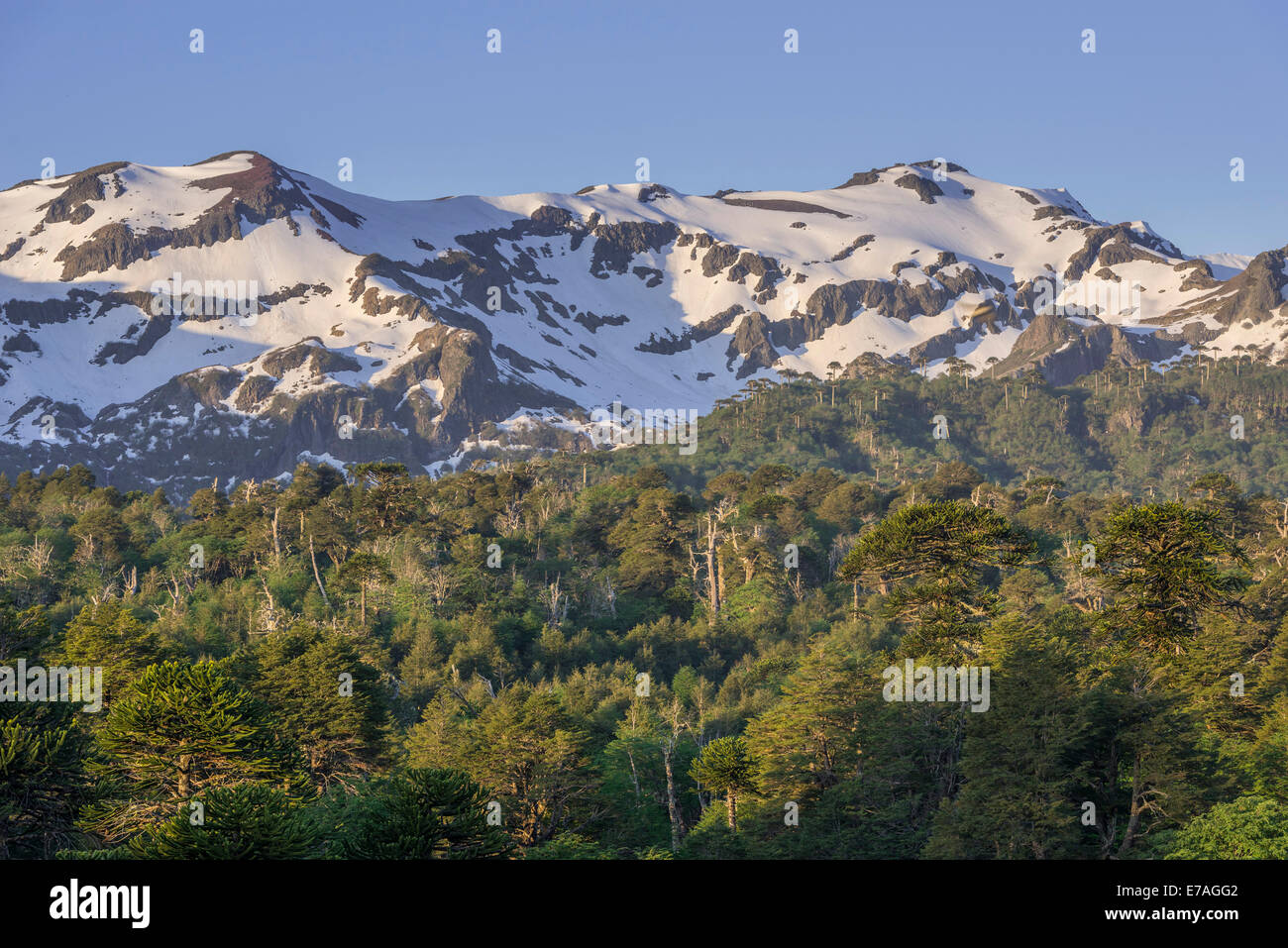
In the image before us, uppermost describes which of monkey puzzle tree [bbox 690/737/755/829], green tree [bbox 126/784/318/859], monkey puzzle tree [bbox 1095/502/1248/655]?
monkey puzzle tree [bbox 1095/502/1248/655]

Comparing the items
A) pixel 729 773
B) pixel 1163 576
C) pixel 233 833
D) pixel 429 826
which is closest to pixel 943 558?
pixel 1163 576

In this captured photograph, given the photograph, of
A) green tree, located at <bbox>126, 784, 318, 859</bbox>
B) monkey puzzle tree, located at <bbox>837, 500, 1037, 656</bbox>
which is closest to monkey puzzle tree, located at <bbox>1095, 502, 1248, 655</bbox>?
monkey puzzle tree, located at <bbox>837, 500, 1037, 656</bbox>

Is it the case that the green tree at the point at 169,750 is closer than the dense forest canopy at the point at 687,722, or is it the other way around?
the dense forest canopy at the point at 687,722

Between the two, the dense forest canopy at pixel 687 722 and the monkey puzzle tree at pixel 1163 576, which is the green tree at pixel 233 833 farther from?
Result: the monkey puzzle tree at pixel 1163 576

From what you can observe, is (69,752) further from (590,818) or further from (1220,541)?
(1220,541)

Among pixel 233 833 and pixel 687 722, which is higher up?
pixel 233 833

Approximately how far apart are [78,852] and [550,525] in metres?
99.8

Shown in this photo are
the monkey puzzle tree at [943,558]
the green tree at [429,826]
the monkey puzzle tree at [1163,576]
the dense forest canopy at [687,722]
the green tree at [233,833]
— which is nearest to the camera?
the green tree at [233,833]

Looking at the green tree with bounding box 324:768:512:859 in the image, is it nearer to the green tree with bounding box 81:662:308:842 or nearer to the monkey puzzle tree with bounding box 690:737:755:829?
the green tree with bounding box 81:662:308:842

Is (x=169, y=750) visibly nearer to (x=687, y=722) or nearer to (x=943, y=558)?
(x=687, y=722)

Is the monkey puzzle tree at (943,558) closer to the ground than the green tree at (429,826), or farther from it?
farther from it

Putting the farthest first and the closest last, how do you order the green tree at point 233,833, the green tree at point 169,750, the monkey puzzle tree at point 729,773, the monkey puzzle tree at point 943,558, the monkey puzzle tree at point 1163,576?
the monkey puzzle tree at point 943,558 < the monkey puzzle tree at point 1163,576 < the monkey puzzle tree at point 729,773 < the green tree at point 169,750 < the green tree at point 233,833

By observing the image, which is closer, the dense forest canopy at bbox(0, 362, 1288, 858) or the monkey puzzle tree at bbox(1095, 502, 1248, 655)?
the dense forest canopy at bbox(0, 362, 1288, 858)

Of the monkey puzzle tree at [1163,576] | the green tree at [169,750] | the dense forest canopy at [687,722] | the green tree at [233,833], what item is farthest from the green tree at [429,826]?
the monkey puzzle tree at [1163,576]
